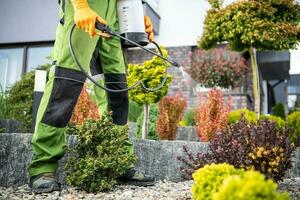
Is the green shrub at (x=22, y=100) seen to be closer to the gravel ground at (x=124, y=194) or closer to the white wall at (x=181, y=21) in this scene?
the gravel ground at (x=124, y=194)

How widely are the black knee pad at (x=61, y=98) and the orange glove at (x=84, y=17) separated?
0.33 metres

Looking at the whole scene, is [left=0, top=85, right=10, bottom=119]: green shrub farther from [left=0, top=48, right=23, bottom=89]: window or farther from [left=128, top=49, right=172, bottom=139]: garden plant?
[left=0, top=48, right=23, bottom=89]: window

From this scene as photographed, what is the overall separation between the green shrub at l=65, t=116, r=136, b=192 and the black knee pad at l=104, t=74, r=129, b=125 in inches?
6.6

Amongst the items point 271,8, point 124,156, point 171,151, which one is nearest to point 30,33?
point 271,8

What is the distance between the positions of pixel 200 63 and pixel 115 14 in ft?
23.7

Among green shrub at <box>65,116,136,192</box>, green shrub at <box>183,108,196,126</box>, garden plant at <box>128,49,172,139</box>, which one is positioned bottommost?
green shrub at <box>65,116,136,192</box>

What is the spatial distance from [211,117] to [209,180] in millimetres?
3479

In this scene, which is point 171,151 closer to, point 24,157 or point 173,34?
point 24,157

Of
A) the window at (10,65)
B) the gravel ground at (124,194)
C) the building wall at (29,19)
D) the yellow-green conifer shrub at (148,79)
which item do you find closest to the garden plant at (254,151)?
the gravel ground at (124,194)

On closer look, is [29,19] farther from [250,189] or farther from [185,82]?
[250,189]

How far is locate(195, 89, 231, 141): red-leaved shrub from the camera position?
5.02 m

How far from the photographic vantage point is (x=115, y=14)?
2.86 m

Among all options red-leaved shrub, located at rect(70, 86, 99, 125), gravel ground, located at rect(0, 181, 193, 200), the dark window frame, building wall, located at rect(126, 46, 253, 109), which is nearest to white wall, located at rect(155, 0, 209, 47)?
building wall, located at rect(126, 46, 253, 109)

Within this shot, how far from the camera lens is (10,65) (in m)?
10.7
